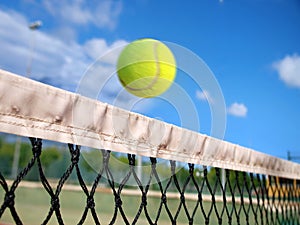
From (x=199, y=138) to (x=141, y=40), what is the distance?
69cm

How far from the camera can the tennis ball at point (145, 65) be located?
1.67 metres

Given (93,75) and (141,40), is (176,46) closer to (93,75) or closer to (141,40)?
(141,40)

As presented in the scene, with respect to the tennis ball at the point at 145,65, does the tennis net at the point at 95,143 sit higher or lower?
lower

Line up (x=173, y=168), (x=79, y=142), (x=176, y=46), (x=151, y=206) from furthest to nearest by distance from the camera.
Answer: (x=151, y=206) → (x=176, y=46) → (x=173, y=168) → (x=79, y=142)

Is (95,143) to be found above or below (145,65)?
below

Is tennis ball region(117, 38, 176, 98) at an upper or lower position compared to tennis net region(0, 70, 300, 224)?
upper

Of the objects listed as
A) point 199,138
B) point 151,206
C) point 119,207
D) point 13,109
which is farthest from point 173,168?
point 151,206

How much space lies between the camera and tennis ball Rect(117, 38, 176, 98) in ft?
5.49

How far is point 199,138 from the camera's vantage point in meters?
1.21

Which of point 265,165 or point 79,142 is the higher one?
point 265,165

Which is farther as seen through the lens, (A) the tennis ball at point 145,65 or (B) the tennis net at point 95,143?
(A) the tennis ball at point 145,65

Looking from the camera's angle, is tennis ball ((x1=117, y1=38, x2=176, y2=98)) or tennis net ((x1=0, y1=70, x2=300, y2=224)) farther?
tennis ball ((x1=117, y1=38, x2=176, y2=98))

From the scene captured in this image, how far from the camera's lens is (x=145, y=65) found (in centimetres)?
170

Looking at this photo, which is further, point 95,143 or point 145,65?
point 145,65
